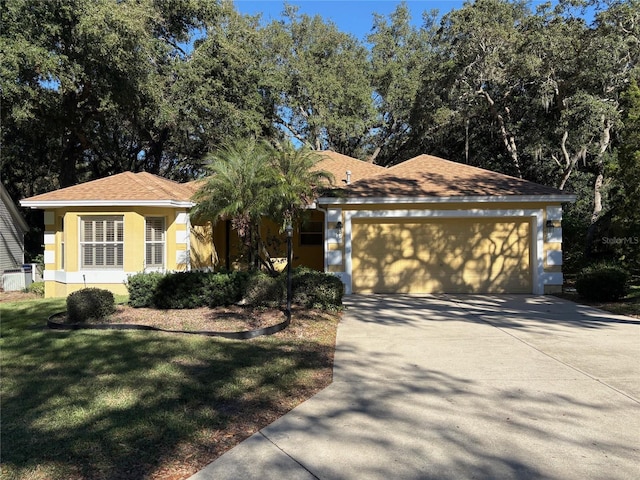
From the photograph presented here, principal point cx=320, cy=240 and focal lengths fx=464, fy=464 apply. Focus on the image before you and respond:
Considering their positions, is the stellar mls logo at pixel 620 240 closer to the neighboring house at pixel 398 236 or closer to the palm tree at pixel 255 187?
the neighboring house at pixel 398 236

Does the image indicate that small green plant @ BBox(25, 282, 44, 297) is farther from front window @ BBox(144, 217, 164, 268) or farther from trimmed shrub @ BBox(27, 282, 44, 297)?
front window @ BBox(144, 217, 164, 268)

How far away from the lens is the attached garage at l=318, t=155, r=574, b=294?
13078mm

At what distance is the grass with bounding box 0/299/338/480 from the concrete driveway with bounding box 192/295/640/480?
0.33 metres

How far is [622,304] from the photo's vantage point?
10.8m

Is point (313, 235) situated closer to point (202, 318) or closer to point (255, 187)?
point (255, 187)

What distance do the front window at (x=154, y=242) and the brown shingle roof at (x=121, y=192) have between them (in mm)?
831

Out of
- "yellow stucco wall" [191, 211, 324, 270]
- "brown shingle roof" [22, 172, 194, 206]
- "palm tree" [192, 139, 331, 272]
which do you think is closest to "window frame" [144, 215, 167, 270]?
"brown shingle roof" [22, 172, 194, 206]

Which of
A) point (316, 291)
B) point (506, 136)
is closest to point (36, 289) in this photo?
point (316, 291)

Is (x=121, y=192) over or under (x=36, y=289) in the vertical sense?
over

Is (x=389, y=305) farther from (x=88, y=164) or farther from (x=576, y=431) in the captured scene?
(x=88, y=164)

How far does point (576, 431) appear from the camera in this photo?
4035 millimetres

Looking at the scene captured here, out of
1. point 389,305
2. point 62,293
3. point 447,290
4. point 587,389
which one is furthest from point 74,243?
point 587,389

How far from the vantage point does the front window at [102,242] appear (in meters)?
13.6

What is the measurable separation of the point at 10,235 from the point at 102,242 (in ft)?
27.6
